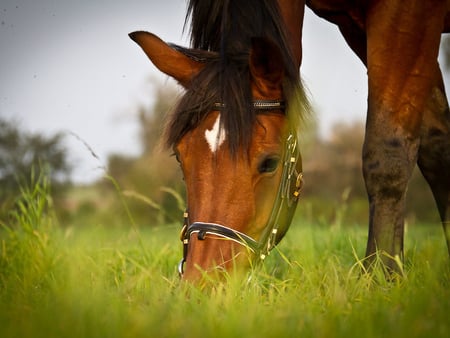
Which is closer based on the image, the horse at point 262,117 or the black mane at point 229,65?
the horse at point 262,117

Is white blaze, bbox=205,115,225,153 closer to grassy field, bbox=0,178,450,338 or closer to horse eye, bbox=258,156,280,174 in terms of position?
horse eye, bbox=258,156,280,174

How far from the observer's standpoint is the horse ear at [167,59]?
3133 mm

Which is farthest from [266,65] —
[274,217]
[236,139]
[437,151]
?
[437,151]

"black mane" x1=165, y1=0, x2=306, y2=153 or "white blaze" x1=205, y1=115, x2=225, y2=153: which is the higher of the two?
"black mane" x1=165, y1=0, x2=306, y2=153

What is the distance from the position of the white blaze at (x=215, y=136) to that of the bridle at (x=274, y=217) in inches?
4.9

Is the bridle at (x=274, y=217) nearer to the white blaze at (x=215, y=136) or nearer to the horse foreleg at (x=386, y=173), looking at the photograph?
the white blaze at (x=215, y=136)

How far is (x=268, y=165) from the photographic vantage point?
2828 mm

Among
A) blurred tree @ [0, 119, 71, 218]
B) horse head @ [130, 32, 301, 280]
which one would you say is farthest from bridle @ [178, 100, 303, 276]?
blurred tree @ [0, 119, 71, 218]

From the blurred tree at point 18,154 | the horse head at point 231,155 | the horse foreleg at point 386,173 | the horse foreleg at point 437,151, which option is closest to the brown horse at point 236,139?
the horse head at point 231,155

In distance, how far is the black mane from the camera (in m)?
2.78

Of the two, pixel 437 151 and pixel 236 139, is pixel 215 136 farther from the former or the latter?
pixel 437 151

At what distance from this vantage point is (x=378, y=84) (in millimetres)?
3330

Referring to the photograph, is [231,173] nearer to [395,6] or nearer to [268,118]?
[268,118]

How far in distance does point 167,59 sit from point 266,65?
2.04 feet
